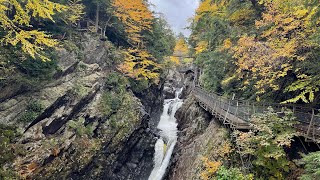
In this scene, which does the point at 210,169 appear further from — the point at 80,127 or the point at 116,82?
the point at 116,82

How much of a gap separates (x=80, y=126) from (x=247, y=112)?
1080 centimetres

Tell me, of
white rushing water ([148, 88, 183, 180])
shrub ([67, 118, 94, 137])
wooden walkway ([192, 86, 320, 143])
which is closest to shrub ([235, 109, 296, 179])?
wooden walkway ([192, 86, 320, 143])

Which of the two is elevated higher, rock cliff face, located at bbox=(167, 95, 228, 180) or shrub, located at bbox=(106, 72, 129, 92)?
shrub, located at bbox=(106, 72, 129, 92)

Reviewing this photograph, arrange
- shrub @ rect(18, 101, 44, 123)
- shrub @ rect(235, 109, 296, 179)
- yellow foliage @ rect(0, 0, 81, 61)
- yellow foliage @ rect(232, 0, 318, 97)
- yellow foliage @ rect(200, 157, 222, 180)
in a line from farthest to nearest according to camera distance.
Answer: shrub @ rect(18, 101, 44, 123), yellow foliage @ rect(232, 0, 318, 97), yellow foliage @ rect(200, 157, 222, 180), shrub @ rect(235, 109, 296, 179), yellow foliage @ rect(0, 0, 81, 61)

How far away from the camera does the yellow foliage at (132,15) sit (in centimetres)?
2188

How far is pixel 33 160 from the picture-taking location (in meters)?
11.7

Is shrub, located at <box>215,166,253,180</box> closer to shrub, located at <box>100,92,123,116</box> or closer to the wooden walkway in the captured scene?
the wooden walkway

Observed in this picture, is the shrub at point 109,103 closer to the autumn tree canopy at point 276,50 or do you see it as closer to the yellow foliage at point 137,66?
the yellow foliage at point 137,66

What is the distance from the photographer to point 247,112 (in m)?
11.2

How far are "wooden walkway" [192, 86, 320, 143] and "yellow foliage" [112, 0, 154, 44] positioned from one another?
1055cm

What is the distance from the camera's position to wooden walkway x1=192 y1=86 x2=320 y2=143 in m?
8.00

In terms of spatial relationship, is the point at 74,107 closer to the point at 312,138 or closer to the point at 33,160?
the point at 33,160

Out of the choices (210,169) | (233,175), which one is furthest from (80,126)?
(233,175)

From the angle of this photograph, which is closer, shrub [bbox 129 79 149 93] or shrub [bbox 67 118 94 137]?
shrub [bbox 67 118 94 137]
